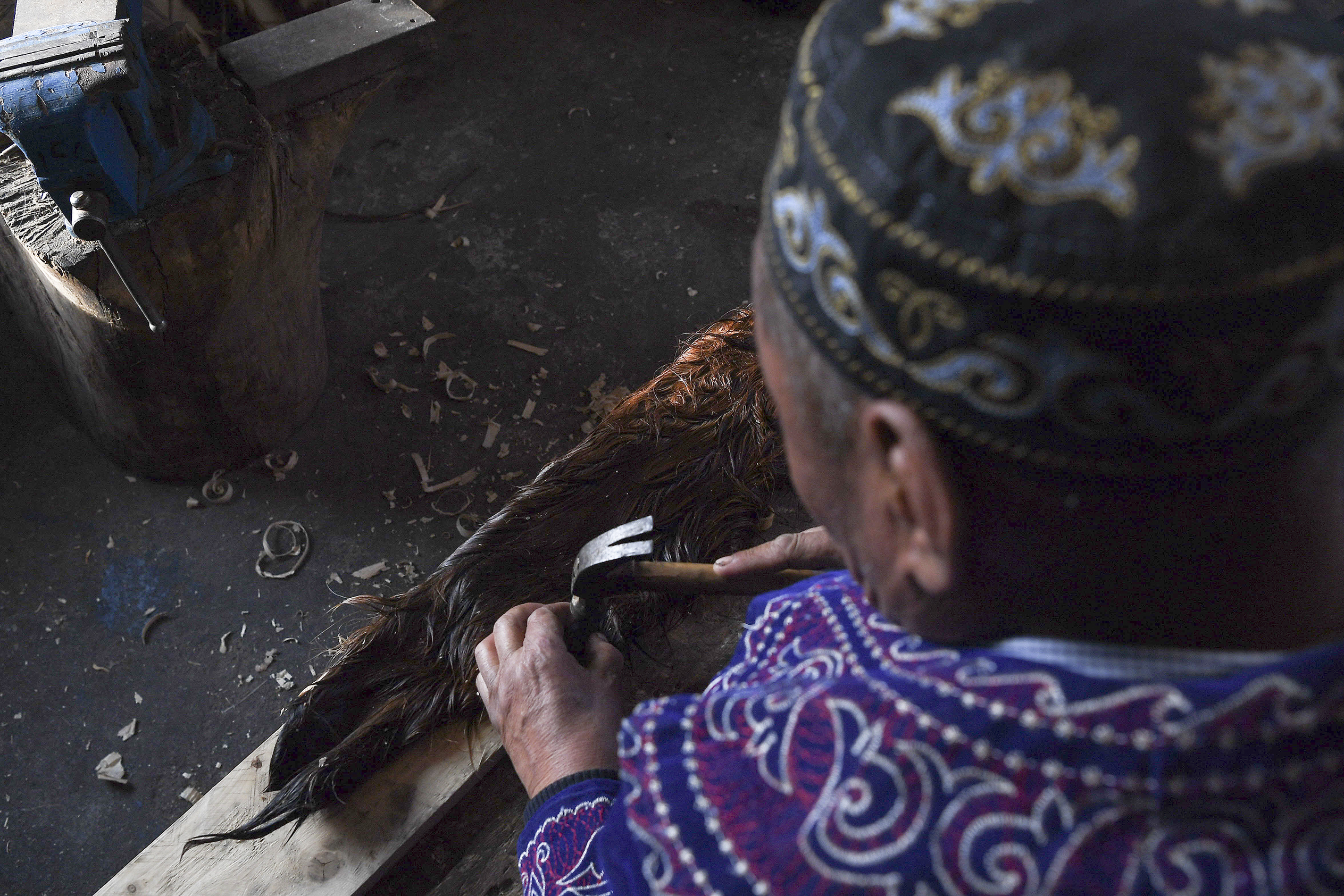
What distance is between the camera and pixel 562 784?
1619 mm

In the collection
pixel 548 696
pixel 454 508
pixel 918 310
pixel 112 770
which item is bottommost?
pixel 112 770

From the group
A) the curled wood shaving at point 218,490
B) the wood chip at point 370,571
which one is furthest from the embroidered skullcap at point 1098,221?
the curled wood shaving at point 218,490

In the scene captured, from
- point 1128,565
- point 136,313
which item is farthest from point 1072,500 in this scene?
point 136,313

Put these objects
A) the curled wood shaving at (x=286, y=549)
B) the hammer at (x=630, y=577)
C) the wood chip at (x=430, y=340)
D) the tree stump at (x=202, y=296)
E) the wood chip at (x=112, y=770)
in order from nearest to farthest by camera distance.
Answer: the hammer at (x=630, y=577) → the tree stump at (x=202, y=296) → the wood chip at (x=112, y=770) → the curled wood shaving at (x=286, y=549) → the wood chip at (x=430, y=340)

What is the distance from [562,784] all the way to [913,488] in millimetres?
1011

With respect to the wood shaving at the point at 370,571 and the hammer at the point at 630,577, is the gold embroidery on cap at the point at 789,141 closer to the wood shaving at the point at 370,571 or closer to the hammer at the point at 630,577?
the hammer at the point at 630,577

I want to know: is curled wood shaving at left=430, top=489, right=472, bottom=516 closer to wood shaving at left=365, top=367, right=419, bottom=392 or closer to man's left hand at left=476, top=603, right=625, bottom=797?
wood shaving at left=365, top=367, right=419, bottom=392

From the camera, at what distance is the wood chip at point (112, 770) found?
8.89 ft

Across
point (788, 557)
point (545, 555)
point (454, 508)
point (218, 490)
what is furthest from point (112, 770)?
point (788, 557)

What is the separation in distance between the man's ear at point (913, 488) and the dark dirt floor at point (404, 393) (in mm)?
1459

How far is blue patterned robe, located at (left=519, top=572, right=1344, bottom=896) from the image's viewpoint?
2.60 ft

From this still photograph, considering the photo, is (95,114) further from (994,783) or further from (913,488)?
(994,783)

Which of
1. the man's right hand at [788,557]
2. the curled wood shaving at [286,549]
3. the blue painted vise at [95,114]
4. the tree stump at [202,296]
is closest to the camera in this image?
the man's right hand at [788,557]

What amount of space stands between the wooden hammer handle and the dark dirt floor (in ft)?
2.16
